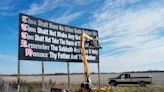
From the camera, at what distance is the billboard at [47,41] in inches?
825

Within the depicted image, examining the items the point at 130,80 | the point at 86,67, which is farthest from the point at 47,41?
the point at 130,80

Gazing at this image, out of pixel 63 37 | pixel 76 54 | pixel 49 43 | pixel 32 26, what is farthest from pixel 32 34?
pixel 76 54

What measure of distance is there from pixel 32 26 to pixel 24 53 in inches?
80.9

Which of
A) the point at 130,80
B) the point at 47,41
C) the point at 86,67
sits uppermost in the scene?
the point at 47,41

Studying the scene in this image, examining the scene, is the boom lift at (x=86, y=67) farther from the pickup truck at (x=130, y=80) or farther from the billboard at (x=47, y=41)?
the pickup truck at (x=130, y=80)

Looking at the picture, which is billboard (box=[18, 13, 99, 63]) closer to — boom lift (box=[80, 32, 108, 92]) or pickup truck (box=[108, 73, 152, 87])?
boom lift (box=[80, 32, 108, 92])

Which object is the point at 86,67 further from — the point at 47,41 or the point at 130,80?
the point at 130,80

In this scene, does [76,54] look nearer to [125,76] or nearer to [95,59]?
[95,59]

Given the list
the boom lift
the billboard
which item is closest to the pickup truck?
the boom lift

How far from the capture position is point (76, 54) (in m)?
26.6

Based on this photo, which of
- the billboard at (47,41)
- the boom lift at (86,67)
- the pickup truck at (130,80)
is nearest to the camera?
the billboard at (47,41)

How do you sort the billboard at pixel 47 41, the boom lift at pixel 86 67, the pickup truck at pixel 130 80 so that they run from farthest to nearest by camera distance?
the pickup truck at pixel 130 80 < the boom lift at pixel 86 67 < the billboard at pixel 47 41

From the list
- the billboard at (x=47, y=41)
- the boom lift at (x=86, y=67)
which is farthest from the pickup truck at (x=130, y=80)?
the billboard at (x=47, y=41)

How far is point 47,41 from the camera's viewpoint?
23406 mm
